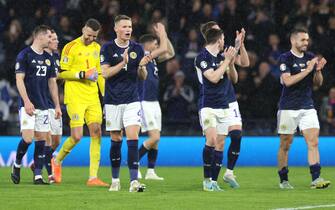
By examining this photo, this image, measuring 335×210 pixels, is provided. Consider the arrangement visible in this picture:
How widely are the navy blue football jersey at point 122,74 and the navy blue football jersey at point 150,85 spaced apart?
393cm

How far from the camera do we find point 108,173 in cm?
1770

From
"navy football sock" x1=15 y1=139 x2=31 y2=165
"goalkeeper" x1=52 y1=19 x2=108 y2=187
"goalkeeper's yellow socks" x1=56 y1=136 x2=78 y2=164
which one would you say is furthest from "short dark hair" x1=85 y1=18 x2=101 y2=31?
"navy football sock" x1=15 y1=139 x2=31 y2=165

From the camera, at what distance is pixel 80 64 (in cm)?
1502

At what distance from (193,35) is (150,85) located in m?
5.21

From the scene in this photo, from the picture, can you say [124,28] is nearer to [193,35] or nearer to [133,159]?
[133,159]

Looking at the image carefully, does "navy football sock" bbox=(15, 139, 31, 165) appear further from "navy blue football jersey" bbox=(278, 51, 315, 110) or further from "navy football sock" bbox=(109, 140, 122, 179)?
"navy blue football jersey" bbox=(278, 51, 315, 110)

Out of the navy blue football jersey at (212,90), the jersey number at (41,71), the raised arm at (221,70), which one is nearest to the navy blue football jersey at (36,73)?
the jersey number at (41,71)

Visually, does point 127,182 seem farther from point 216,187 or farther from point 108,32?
point 108,32

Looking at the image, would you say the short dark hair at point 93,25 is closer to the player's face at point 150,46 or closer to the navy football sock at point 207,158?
the player's face at point 150,46

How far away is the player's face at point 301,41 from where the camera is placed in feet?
44.9

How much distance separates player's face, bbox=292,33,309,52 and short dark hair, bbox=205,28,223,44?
3.71 feet

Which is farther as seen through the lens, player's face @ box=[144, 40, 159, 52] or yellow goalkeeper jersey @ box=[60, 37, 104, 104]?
player's face @ box=[144, 40, 159, 52]

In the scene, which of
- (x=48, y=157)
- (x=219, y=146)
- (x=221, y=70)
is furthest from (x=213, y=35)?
(x=48, y=157)

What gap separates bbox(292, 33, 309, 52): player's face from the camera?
13.7 meters
